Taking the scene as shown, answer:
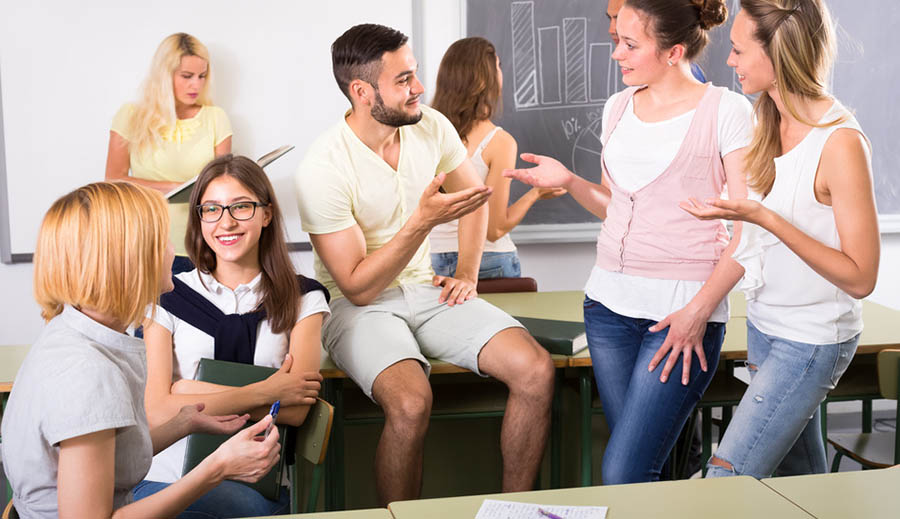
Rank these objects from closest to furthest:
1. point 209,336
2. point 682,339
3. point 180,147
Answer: point 682,339 < point 209,336 < point 180,147

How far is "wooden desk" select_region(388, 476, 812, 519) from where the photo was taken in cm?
147

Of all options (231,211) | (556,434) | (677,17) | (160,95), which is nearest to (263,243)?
(231,211)

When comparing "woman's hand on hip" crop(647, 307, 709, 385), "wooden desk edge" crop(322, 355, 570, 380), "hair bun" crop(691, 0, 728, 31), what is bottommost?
"wooden desk edge" crop(322, 355, 570, 380)

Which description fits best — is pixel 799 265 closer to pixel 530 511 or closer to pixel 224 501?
pixel 530 511

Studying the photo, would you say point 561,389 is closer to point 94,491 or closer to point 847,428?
point 94,491

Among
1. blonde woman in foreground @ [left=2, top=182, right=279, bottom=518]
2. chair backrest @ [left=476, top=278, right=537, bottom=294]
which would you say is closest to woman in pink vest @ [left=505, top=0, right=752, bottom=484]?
blonde woman in foreground @ [left=2, top=182, right=279, bottom=518]

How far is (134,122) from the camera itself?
4043 millimetres

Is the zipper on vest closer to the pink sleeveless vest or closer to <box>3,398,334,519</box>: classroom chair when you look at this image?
the pink sleeveless vest

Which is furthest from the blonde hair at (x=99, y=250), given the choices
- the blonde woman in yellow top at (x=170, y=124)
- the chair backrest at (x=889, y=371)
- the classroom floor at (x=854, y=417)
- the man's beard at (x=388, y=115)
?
the classroom floor at (x=854, y=417)

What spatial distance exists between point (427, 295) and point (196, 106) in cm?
196

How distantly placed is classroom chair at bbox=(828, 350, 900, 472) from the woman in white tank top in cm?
66

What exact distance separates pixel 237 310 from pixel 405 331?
1.60 ft

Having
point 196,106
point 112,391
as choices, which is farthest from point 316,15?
point 112,391

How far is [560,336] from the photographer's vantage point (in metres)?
2.62
